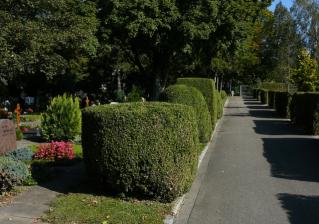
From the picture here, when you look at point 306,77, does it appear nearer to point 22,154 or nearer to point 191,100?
point 191,100

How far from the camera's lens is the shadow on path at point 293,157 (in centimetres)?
1096

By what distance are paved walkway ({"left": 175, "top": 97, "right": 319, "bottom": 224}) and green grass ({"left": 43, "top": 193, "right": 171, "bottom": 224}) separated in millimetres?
442

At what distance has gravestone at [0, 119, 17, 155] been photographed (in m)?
12.2

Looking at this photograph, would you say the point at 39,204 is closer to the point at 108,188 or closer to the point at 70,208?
the point at 70,208

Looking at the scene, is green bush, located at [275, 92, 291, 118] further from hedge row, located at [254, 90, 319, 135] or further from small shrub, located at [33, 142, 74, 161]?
small shrub, located at [33, 142, 74, 161]

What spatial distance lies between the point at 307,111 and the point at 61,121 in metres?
8.72

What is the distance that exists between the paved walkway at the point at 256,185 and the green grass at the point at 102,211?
1.45 feet

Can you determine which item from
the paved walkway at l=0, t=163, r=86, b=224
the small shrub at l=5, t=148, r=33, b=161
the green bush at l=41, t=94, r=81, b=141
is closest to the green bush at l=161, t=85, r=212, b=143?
the green bush at l=41, t=94, r=81, b=141

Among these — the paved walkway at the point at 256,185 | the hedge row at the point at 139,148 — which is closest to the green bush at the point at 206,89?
the paved walkway at the point at 256,185

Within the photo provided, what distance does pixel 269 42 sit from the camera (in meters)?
90.9

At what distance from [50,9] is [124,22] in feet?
14.4

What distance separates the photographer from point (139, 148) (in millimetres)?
8039

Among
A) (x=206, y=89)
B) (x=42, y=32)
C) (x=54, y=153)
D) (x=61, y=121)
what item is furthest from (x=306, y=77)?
(x=54, y=153)

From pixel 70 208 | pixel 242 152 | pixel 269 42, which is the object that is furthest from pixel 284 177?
pixel 269 42
